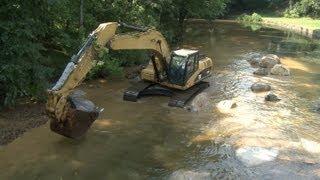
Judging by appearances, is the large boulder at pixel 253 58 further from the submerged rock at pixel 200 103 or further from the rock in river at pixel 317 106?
the submerged rock at pixel 200 103

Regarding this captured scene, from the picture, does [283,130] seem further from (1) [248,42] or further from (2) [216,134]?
(1) [248,42]

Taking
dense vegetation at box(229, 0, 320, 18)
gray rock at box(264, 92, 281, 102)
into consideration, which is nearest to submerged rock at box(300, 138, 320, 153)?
gray rock at box(264, 92, 281, 102)

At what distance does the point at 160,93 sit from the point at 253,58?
12.4 metres

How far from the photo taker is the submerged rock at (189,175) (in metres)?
12.0

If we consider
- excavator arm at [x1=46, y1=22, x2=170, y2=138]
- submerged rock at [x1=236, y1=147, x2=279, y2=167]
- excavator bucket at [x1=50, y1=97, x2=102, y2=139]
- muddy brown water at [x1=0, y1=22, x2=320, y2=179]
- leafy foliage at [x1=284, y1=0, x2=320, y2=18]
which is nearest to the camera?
excavator arm at [x1=46, y1=22, x2=170, y2=138]

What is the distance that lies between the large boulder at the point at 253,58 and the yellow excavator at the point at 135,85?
7870mm

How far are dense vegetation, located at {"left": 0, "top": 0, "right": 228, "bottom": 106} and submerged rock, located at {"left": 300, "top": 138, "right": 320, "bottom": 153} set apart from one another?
25.7 ft

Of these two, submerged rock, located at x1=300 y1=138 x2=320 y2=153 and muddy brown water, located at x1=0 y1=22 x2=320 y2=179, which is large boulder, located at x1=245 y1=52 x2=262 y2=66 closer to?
muddy brown water, located at x1=0 y1=22 x2=320 y2=179

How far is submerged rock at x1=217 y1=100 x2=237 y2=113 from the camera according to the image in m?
18.0

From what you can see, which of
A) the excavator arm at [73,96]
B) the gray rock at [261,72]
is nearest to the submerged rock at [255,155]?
the excavator arm at [73,96]

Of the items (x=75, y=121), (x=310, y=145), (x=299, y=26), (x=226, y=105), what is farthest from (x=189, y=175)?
(x=299, y=26)

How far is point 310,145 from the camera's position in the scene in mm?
14531

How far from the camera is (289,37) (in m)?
44.6

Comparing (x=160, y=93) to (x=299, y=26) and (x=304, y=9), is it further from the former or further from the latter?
(x=304, y=9)
